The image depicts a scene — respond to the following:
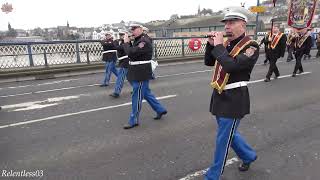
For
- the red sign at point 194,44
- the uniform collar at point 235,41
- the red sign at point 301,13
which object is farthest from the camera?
the red sign at point 194,44

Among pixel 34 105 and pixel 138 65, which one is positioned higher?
pixel 138 65

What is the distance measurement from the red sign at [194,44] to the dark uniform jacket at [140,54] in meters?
13.4

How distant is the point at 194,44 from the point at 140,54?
13773 mm

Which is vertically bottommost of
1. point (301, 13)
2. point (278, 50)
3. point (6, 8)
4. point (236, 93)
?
point (278, 50)

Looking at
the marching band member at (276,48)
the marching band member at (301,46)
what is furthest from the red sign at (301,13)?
the marching band member at (276,48)

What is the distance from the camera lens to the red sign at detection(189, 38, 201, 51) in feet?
63.3

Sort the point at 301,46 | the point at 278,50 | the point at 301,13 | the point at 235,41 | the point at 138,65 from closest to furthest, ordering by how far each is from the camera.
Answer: the point at 235,41 < the point at 138,65 < the point at 278,50 < the point at 301,46 < the point at 301,13

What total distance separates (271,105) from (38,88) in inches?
298

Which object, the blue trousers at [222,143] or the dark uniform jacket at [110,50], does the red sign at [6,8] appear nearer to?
the dark uniform jacket at [110,50]

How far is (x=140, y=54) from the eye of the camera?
6051mm

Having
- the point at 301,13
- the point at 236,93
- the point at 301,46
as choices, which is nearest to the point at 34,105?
the point at 236,93

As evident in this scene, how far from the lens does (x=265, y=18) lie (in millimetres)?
63781

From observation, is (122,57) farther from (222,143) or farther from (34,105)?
(222,143)

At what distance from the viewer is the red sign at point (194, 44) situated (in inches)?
759
